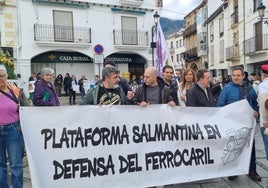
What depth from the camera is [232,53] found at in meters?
28.6

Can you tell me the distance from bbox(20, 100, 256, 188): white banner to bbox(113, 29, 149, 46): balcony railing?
63.7 ft

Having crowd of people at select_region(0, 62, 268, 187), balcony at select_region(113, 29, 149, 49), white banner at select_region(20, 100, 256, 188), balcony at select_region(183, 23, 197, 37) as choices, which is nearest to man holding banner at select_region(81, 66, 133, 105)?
crowd of people at select_region(0, 62, 268, 187)

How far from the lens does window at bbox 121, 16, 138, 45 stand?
23.4 m

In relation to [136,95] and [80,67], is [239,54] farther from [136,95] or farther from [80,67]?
[136,95]

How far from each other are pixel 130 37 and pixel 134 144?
20.4 m

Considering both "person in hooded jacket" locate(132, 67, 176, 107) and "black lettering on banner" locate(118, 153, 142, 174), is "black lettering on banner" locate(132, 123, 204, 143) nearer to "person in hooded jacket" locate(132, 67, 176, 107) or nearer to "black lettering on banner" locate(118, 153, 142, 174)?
"black lettering on banner" locate(118, 153, 142, 174)

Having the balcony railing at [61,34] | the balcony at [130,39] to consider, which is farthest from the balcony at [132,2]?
the balcony railing at [61,34]

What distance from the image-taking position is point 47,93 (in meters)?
5.16

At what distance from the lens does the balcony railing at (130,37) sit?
912 inches

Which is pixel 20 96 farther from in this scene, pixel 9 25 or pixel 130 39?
pixel 130 39

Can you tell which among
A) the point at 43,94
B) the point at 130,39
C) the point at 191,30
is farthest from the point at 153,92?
the point at 191,30

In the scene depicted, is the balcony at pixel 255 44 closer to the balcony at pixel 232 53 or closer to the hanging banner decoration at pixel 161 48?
the balcony at pixel 232 53

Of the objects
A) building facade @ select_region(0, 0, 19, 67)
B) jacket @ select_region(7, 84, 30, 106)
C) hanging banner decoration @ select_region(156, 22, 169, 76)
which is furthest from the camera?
building facade @ select_region(0, 0, 19, 67)

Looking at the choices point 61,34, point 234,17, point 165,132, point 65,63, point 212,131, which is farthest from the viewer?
point 234,17
